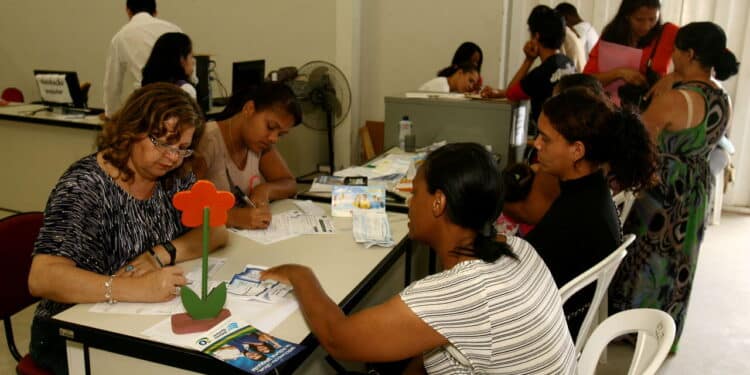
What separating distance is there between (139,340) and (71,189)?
47 cm

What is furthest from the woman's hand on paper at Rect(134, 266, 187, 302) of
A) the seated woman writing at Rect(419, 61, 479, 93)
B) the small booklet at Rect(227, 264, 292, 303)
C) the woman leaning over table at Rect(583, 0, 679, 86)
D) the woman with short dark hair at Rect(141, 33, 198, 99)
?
the seated woman writing at Rect(419, 61, 479, 93)

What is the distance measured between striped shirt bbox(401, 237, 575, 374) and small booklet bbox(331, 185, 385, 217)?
1.18m

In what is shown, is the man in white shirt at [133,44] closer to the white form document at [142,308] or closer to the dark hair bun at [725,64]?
the white form document at [142,308]

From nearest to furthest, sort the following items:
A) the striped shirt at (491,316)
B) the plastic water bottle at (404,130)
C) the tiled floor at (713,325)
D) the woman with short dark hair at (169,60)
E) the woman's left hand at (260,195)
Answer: the striped shirt at (491,316), the woman's left hand at (260,195), the tiled floor at (713,325), the woman with short dark hair at (169,60), the plastic water bottle at (404,130)

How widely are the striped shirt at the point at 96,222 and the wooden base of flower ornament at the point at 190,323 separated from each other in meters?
0.33

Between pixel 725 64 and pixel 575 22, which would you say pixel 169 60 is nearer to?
pixel 575 22

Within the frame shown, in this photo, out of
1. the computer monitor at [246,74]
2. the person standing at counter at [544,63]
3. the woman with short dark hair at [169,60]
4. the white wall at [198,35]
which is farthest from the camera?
the white wall at [198,35]

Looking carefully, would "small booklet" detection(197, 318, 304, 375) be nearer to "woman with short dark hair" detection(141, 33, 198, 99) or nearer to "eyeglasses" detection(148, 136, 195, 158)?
"eyeglasses" detection(148, 136, 195, 158)

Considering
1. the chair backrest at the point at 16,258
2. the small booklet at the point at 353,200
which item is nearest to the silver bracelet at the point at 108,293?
the chair backrest at the point at 16,258

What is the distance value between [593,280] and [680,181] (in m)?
1.25

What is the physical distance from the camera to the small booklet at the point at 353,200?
2.35 meters

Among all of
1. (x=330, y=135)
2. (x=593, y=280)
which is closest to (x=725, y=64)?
(x=593, y=280)

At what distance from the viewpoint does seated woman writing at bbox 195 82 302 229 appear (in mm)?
2277

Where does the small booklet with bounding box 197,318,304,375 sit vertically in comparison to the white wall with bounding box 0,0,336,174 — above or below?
below
